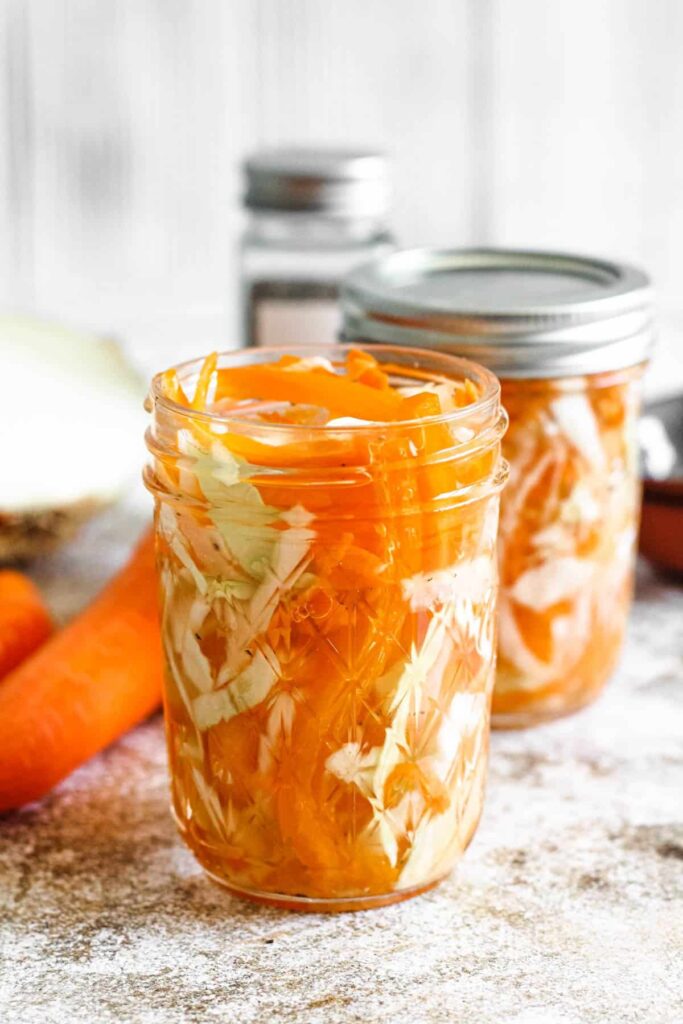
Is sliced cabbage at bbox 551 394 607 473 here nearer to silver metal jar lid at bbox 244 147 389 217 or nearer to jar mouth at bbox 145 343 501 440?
jar mouth at bbox 145 343 501 440

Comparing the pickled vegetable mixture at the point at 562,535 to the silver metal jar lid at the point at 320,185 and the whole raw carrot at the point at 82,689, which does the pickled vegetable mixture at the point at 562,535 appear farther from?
the silver metal jar lid at the point at 320,185

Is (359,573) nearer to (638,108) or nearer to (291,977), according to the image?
(291,977)

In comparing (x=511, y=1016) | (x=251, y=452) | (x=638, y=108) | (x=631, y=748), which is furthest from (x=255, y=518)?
(x=638, y=108)

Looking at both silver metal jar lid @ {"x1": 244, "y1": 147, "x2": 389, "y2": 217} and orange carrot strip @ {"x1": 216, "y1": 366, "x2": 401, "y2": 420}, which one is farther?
silver metal jar lid @ {"x1": 244, "y1": 147, "x2": 389, "y2": 217}

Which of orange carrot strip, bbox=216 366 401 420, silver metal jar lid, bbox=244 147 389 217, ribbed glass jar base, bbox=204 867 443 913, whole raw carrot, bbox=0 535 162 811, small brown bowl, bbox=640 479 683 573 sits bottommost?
ribbed glass jar base, bbox=204 867 443 913

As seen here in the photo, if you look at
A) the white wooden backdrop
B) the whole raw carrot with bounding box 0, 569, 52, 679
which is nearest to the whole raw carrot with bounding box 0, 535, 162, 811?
the whole raw carrot with bounding box 0, 569, 52, 679

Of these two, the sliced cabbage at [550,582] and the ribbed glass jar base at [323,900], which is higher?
the sliced cabbage at [550,582]

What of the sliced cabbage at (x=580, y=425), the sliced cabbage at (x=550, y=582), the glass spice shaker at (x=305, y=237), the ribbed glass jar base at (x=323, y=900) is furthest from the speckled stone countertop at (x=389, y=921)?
the glass spice shaker at (x=305, y=237)
